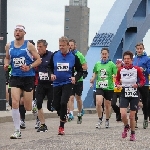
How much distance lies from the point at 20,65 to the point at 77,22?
90.4 m

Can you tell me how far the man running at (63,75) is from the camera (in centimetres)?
1308

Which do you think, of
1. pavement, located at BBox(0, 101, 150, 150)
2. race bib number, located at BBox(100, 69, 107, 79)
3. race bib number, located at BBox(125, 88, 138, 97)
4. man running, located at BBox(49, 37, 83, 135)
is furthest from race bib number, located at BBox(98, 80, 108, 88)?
race bib number, located at BBox(125, 88, 138, 97)

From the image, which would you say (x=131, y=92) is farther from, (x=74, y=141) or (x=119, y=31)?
(x=119, y=31)

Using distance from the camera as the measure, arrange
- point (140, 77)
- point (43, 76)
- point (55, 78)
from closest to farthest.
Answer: point (140, 77), point (55, 78), point (43, 76)

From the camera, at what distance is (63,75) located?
518 inches

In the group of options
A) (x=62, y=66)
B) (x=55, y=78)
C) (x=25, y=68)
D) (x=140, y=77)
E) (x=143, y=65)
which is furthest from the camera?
(x=143, y=65)

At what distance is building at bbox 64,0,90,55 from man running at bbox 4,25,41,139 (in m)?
82.8

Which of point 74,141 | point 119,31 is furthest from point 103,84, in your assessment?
point 119,31

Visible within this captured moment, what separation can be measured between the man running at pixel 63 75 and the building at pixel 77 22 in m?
82.0

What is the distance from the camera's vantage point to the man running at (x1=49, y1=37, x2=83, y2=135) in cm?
1308

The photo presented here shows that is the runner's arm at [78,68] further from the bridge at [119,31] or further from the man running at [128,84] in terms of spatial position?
the bridge at [119,31]

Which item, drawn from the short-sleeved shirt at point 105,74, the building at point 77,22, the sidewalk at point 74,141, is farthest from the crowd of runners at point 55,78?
the building at point 77,22

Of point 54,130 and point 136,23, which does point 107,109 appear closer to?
point 54,130

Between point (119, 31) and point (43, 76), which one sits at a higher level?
point (119, 31)
